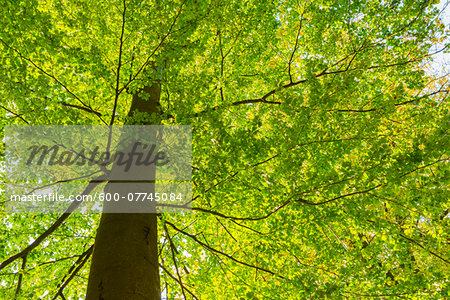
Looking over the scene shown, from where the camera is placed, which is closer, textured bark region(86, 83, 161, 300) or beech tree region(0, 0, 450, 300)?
textured bark region(86, 83, 161, 300)

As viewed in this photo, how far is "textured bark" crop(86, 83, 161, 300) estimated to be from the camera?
205cm

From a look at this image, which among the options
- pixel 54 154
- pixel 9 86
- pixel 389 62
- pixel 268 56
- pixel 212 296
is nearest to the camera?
pixel 9 86

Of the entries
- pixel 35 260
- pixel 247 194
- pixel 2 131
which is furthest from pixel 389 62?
pixel 35 260

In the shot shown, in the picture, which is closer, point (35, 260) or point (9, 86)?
point (9, 86)

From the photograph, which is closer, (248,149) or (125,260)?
(125,260)

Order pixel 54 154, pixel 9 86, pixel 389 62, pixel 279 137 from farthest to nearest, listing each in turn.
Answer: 1. pixel 389 62
2. pixel 54 154
3. pixel 279 137
4. pixel 9 86

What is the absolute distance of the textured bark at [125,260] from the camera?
2047 mm

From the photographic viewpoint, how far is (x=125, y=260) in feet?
7.35

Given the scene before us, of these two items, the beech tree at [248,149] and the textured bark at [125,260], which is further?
the beech tree at [248,149]

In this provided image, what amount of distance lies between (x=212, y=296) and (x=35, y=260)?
3.00m

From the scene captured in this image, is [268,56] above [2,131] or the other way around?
above

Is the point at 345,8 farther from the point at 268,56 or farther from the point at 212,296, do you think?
the point at 212,296

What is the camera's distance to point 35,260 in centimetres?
458

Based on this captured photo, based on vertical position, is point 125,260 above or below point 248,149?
below
